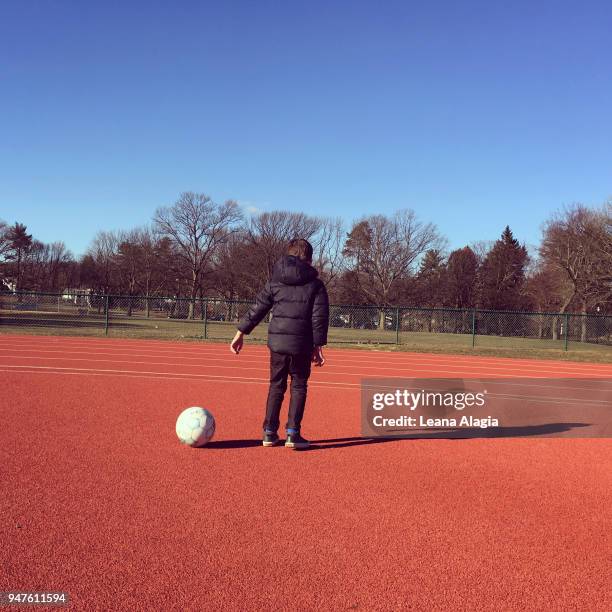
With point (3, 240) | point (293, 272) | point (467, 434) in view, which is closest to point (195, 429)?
point (293, 272)

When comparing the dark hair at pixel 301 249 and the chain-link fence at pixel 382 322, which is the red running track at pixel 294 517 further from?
the chain-link fence at pixel 382 322

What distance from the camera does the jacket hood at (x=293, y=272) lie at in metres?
5.57

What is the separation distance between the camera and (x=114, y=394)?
912 centimetres

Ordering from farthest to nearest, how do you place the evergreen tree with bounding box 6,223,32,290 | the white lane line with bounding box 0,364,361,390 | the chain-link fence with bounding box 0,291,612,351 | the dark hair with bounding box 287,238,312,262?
the evergreen tree with bounding box 6,223,32,290
the chain-link fence with bounding box 0,291,612,351
the white lane line with bounding box 0,364,361,390
the dark hair with bounding box 287,238,312,262

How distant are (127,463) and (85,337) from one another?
18.7m

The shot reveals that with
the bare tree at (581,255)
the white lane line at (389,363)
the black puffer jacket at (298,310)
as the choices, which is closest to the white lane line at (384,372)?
the white lane line at (389,363)

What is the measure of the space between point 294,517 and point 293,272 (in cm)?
234

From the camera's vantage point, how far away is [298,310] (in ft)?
18.4

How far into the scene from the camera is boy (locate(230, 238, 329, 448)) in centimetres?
559

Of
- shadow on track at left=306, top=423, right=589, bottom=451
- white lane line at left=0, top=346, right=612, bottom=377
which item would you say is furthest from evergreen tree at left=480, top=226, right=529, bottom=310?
shadow on track at left=306, top=423, right=589, bottom=451

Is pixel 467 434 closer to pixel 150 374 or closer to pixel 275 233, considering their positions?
pixel 150 374

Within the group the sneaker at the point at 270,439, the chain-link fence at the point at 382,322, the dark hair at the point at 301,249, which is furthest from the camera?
the chain-link fence at the point at 382,322

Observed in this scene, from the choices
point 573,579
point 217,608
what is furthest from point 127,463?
point 573,579

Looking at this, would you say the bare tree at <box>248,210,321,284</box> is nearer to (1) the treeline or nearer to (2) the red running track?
(1) the treeline
